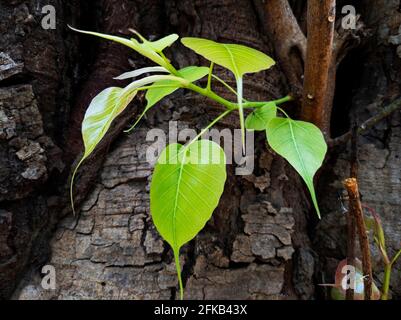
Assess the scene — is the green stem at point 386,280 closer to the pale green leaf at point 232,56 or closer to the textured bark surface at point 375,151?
the textured bark surface at point 375,151

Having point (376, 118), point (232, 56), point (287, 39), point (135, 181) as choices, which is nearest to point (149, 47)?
point (232, 56)

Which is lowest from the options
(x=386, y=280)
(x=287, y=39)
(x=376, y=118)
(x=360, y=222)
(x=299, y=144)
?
(x=386, y=280)

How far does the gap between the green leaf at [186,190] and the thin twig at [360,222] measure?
8.6 inches

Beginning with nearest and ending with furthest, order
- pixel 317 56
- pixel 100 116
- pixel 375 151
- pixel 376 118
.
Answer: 1. pixel 100 116
2. pixel 317 56
3. pixel 376 118
4. pixel 375 151

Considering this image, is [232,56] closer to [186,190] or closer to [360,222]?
[186,190]

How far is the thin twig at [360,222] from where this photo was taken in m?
0.57

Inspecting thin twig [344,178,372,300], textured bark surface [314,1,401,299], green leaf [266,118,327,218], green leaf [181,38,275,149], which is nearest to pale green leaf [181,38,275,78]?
green leaf [181,38,275,149]

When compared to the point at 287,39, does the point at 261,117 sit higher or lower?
lower

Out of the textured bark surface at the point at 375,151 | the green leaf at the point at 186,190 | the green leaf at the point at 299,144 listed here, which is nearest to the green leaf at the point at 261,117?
the green leaf at the point at 299,144

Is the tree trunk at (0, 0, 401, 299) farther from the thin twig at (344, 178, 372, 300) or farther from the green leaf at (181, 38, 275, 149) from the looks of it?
the green leaf at (181, 38, 275, 149)

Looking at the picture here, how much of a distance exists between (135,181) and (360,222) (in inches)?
19.1

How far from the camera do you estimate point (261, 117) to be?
70 centimetres
